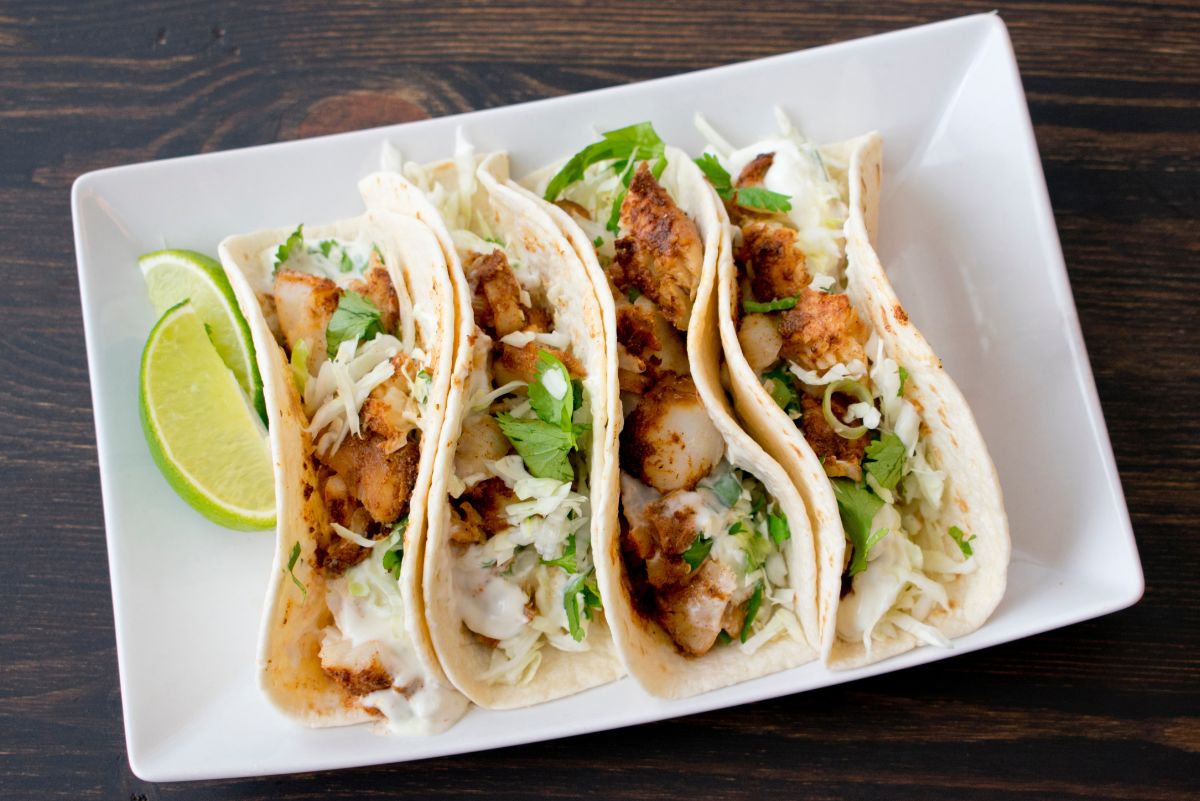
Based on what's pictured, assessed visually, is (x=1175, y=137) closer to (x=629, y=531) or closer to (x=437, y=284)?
(x=629, y=531)

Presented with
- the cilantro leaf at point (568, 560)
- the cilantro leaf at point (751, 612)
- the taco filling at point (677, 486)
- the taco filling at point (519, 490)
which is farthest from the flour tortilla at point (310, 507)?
the cilantro leaf at point (751, 612)

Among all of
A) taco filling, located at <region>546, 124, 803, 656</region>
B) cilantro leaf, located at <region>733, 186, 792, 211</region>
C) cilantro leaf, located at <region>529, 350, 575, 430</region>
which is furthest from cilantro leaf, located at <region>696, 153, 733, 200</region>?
cilantro leaf, located at <region>529, 350, 575, 430</region>

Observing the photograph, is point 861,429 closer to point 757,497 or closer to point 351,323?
point 757,497

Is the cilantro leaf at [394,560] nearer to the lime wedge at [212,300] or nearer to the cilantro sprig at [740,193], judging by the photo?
the lime wedge at [212,300]

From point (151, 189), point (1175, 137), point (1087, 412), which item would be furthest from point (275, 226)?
point (1175, 137)

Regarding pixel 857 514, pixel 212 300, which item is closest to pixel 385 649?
pixel 212 300

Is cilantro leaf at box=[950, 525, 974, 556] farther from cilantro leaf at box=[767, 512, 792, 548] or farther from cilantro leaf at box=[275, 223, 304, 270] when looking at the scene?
cilantro leaf at box=[275, 223, 304, 270]
